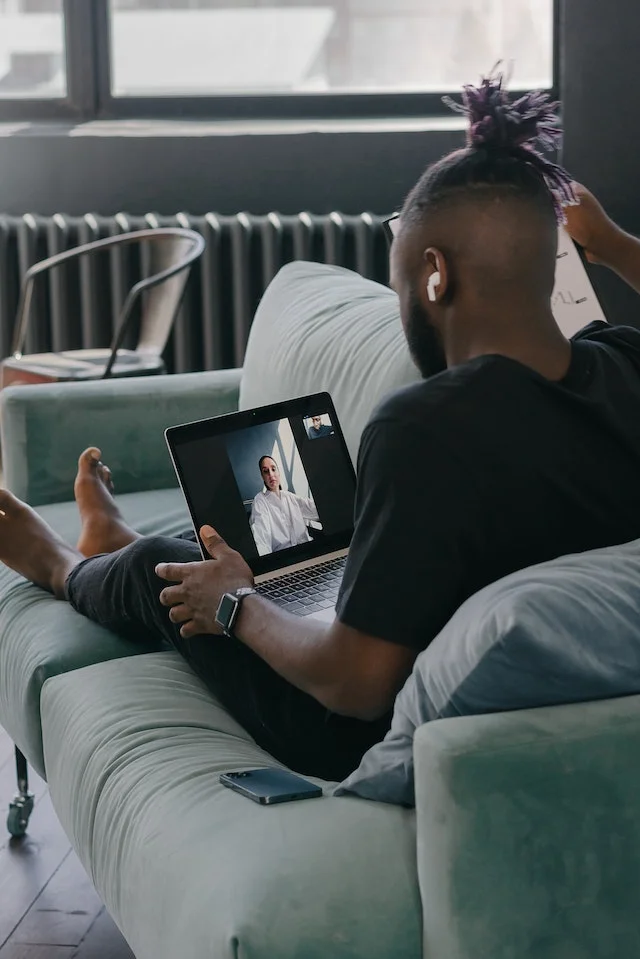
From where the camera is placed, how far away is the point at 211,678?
166cm

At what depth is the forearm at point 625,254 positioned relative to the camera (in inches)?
68.6

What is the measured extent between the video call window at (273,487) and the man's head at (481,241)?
518 millimetres

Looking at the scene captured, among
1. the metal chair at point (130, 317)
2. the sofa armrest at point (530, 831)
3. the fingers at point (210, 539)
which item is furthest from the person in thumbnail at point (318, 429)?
the metal chair at point (130, 317)

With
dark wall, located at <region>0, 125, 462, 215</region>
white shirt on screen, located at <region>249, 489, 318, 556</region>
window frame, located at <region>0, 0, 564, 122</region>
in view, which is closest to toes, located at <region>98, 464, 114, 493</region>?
white shirt on screen, located at <region>249, 489, 318, 556</region>

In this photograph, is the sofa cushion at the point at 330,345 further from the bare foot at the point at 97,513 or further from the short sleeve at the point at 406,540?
the short sleeve at the point at 406,540

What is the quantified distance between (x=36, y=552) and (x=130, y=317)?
176cm

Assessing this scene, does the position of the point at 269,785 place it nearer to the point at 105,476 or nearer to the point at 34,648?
the point at 34,648

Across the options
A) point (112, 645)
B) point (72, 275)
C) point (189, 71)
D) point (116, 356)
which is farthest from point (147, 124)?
point (112, 645)

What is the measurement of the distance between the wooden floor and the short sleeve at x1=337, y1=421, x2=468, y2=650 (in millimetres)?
845

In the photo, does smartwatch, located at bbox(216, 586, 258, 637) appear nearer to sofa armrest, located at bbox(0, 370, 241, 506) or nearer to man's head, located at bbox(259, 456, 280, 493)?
man's head, located at bbox(259, 456, 280, 493)

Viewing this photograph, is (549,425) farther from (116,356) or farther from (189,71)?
(189,71)

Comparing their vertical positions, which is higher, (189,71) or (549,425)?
(189,71)

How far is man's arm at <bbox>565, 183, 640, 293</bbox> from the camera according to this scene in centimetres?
174

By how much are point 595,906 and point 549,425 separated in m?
0.42
